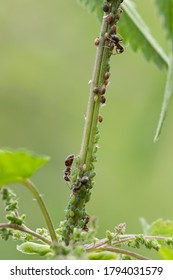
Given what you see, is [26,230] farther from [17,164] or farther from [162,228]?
[162,228]

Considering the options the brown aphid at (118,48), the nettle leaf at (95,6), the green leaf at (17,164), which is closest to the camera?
the green leaf at (17,164)

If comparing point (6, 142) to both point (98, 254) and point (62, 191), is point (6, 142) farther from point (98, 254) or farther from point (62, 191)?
point (98, 254)

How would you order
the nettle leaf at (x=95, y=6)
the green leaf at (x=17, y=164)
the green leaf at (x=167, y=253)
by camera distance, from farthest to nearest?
1. the nettle leaf at (x=95, y=6)
2. the green leaf at (x=167, y=253)
3. the green leaf at (x=17, y=164)

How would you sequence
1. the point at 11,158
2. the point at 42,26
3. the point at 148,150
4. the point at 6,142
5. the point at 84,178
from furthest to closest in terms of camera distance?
1. the point at 42,26
2. the point at 6,142
3. the point at 148,150
4. the point at 84,178
5. the point at 11,158

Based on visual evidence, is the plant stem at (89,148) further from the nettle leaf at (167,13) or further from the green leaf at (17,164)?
the nettle leaf at (167,13)

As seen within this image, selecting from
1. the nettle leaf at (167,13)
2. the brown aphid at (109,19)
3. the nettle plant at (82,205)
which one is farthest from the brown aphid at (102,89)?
the nettle leaf at (167,13)

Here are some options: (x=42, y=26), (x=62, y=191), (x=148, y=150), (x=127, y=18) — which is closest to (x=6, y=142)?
(x=62, y=191)
